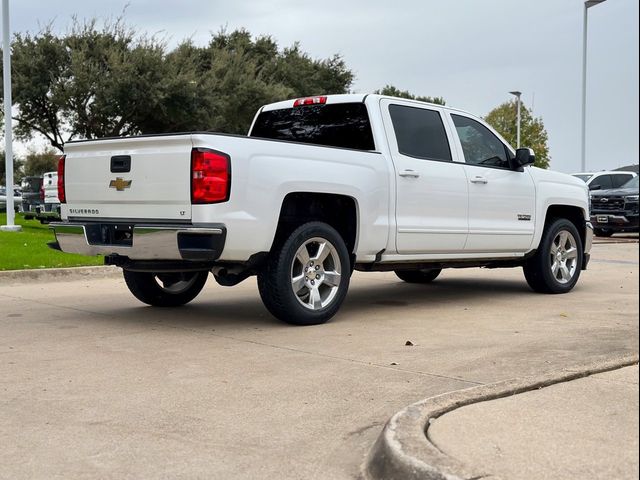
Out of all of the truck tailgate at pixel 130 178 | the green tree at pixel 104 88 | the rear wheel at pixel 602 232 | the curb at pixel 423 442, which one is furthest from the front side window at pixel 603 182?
the curb at pixel 423 442

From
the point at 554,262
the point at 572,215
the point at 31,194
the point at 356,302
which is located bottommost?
the point at 356,302

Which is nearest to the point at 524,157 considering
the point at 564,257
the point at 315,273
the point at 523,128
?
the point at 564,257

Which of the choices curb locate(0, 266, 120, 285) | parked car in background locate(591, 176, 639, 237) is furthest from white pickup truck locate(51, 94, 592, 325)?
parked car in background locate(591, 176, 639, 237)

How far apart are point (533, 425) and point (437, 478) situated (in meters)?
0.90

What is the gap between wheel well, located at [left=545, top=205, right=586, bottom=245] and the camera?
32.5 ft

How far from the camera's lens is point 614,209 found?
22.2 meters

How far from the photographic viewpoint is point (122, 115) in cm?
2789

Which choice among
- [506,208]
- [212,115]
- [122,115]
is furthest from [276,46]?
[506,208]

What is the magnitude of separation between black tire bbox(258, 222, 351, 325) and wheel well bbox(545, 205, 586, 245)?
12.2 feet

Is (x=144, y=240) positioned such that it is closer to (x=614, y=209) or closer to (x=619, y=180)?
(x=614, y=209)

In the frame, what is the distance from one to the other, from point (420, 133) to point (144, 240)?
124 inches

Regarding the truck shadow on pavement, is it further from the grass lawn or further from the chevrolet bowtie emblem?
the grass lawn

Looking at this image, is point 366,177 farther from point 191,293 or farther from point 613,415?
point 613,415

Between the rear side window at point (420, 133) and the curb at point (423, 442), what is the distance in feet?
12.3
